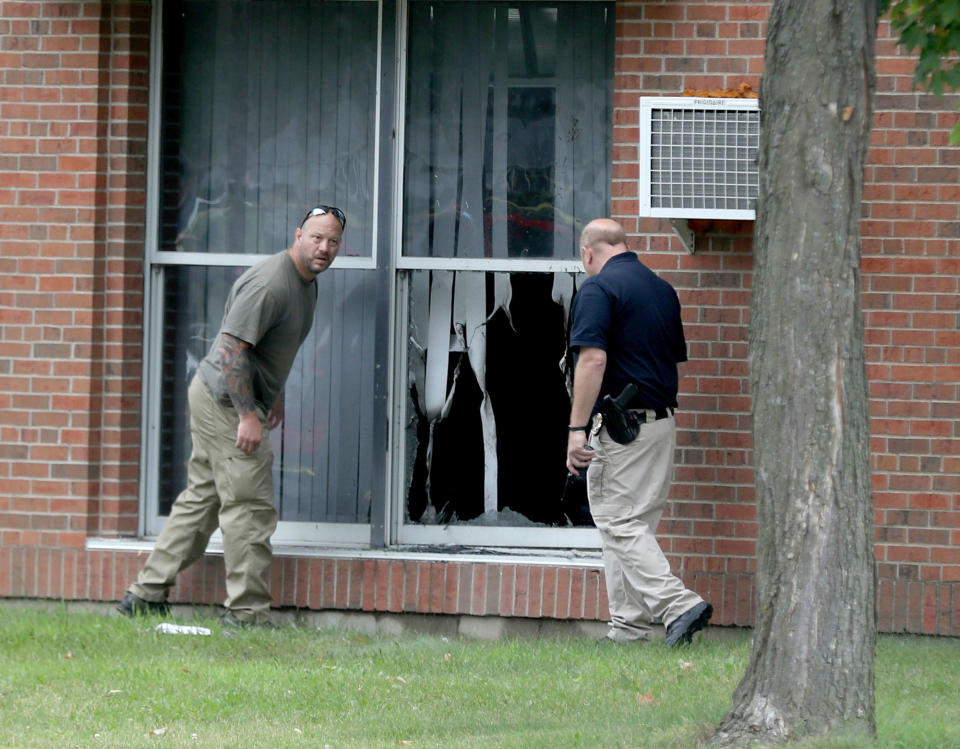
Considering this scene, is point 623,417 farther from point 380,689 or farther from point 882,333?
point 380,689

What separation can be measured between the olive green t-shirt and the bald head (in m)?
1.35

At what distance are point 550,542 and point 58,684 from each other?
256cm

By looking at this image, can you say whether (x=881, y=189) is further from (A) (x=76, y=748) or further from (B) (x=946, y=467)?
(A) (x=76, y=748)

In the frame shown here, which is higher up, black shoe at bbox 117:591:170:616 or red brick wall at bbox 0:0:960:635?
red brick wall at bbox 0:0:960:635

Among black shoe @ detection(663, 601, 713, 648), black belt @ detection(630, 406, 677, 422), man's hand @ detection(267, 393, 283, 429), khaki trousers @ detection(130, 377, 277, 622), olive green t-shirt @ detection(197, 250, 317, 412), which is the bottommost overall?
black shoe @ detection(663, 601, 713, 648)

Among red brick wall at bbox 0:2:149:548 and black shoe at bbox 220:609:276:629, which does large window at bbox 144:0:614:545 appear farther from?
black shoe at bbox 220:609:276:629

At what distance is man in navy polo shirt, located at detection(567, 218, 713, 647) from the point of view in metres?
6.15

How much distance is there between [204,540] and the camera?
21.8ft

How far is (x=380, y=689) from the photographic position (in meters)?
5.33

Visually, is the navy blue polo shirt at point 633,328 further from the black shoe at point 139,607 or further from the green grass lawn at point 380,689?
the black shoe at point 139,607

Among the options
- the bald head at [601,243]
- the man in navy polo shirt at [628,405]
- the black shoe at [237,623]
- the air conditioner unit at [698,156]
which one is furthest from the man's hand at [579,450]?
the black shoe at [237,623]

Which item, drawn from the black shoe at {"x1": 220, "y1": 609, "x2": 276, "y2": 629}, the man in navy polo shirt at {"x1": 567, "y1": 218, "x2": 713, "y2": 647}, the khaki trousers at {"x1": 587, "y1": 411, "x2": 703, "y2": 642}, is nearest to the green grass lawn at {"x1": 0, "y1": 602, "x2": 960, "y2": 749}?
the black shoe at {"x1": 220, "y1": 609, "x2": 276, "y2": 629}

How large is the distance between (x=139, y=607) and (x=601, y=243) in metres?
2.79

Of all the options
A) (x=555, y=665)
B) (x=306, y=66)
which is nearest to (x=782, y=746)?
(x=555, y=665)
